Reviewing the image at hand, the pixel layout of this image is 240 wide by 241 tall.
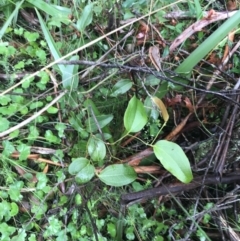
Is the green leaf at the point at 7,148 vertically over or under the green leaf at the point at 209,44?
under

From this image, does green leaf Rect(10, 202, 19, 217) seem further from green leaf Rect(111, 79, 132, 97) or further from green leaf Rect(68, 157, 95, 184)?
green leaf Rect(111, 79, 132, 97)

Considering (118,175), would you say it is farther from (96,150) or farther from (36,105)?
(36,105)

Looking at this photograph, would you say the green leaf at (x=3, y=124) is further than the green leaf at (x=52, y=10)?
No

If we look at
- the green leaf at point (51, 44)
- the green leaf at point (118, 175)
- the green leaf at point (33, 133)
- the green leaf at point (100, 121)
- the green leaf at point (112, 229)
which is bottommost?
the green leaf at point (112, 229)

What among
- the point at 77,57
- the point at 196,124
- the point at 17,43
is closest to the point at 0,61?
the point at 17,43

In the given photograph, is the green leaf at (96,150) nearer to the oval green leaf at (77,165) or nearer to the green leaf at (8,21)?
the oval green leaf at (77,165)

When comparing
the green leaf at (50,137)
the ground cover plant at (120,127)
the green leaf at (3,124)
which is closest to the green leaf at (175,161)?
the ground cover plant at (120,127)
